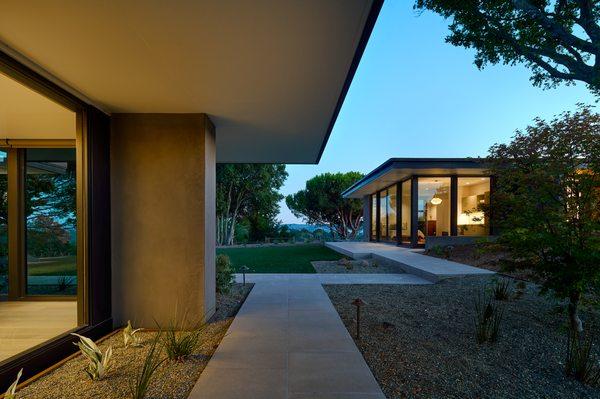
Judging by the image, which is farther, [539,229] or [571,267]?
[539,229]

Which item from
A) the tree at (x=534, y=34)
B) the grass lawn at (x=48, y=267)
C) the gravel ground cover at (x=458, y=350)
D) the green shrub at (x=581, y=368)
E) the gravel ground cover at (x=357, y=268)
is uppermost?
the tree at (x=534, y=34)

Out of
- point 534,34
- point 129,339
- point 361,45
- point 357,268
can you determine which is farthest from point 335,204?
point 361,45

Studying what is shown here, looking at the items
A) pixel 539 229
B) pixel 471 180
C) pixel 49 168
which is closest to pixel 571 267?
pixel 539 229

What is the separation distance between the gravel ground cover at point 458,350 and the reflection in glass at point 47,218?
5.13 metres

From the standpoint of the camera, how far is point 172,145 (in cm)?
439

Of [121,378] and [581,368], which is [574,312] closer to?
[581,368]

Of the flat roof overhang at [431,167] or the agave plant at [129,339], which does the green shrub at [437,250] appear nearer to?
the flat roof overhang at [431,167]

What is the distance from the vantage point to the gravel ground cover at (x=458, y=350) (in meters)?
2.70

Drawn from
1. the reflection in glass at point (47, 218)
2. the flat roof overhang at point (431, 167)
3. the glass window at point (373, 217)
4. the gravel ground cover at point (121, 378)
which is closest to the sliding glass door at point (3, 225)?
the reflection in glass at point (47, 218)

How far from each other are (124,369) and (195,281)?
1.39 m

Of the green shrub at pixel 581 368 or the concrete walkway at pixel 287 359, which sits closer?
the concrete walkway at pixel 287 359

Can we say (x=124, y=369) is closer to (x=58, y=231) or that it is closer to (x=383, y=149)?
(x=58, y=231)

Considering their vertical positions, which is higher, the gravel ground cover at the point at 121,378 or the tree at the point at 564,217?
the tree at the point at 564,217

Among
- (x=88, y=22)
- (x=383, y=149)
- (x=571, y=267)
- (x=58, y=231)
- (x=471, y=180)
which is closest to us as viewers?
(x=88, y=22)
